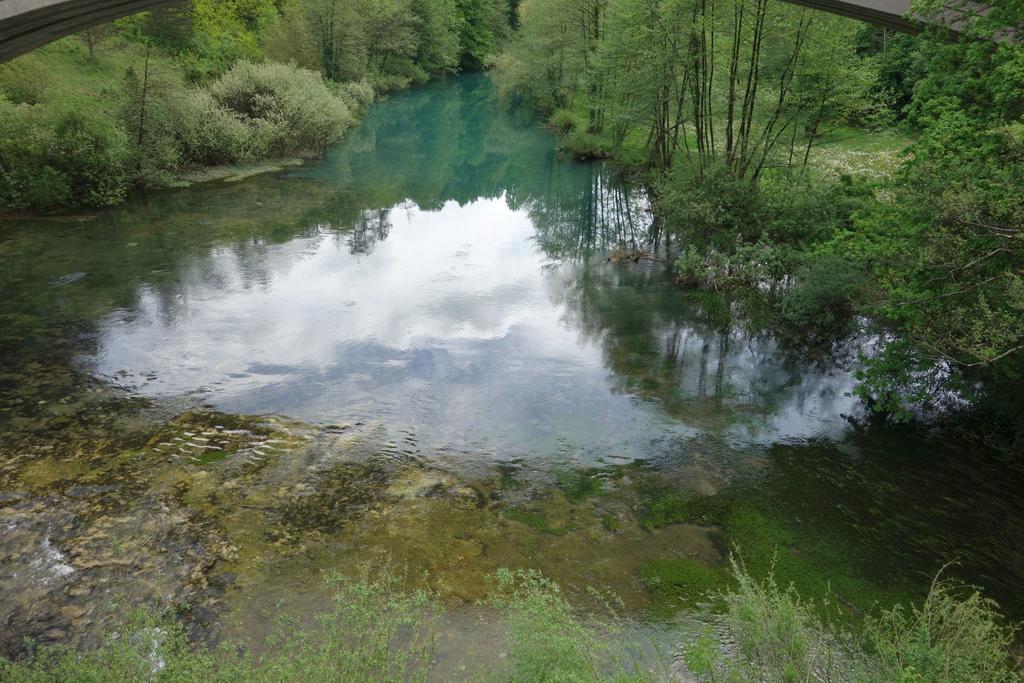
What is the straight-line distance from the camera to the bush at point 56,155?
1617 cm

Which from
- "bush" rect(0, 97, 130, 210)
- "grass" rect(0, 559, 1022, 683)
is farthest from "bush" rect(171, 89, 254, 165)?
"grass" rect(0, 559, 1022, 683)

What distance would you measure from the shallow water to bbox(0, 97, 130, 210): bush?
117cm

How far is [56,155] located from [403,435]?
573 inches

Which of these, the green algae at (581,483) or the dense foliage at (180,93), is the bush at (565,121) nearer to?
the dense foliage at (180,93)

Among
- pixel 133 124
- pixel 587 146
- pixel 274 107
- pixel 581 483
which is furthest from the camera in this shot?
pixel 587 146

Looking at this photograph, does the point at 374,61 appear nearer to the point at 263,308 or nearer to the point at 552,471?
the point at 263,308

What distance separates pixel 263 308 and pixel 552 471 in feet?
24.2

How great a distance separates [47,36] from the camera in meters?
11.2

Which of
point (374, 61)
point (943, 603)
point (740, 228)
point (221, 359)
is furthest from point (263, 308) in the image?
point (374, 61)

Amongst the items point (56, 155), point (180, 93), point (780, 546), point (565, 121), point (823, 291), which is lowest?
point (780, 546)

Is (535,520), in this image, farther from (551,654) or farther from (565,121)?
(565,121)

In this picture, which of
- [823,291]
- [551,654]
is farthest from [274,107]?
[551,654]

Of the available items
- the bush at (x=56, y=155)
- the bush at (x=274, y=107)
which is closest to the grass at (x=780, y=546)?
the bush at (x=56, y=155)

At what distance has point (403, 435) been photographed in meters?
8.56
